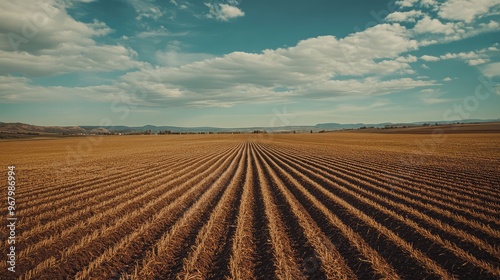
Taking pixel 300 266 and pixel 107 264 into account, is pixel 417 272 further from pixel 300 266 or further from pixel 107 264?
pixel 107 264

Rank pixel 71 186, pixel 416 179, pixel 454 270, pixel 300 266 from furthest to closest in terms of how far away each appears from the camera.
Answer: pixel 416 179
pixel 71 186
pixel 300 266
pixel 454 270

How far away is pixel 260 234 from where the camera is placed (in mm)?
8523

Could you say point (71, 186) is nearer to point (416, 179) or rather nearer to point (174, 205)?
point (174, 205)

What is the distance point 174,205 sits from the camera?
11594 millimetres

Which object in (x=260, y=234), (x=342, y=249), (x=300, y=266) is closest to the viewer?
(x=300, y=266)

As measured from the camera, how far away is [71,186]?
1543cm

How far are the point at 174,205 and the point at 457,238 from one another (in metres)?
9.57

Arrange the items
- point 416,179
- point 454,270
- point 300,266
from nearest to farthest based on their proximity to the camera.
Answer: point 454,270
point 300,266
point 416,179

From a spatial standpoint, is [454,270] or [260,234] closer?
[454,270]

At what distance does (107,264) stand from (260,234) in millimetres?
4122

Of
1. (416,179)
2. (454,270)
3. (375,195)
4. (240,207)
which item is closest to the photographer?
(454,270)

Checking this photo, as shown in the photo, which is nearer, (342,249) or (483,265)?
(483,265)

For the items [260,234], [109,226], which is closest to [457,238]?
[260,234]

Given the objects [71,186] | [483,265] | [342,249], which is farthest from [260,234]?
[71,186]
